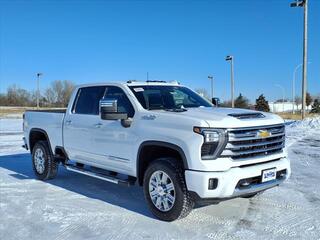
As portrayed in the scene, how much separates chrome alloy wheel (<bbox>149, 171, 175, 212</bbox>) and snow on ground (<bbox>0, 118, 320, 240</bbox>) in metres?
0.24

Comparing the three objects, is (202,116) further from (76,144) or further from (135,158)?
(76,144)

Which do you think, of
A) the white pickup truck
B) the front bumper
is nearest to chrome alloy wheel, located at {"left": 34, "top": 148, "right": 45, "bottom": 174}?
the white pickup truck

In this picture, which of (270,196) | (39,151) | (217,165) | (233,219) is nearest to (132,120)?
(217,165)

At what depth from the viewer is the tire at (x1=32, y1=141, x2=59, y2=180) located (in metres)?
8.01

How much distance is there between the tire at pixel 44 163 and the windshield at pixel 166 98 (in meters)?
2.81

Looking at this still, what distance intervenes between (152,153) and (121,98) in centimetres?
113

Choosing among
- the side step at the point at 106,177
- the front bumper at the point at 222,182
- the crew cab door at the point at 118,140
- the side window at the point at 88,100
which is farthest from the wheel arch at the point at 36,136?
the front bumper at the point at 222,182

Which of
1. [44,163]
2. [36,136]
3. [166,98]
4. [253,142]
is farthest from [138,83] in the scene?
[36,136]

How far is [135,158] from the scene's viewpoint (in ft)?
18.8

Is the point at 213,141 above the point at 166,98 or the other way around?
the other way around

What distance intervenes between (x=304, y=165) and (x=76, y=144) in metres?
5.48

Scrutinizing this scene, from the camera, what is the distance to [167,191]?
17.3 ft

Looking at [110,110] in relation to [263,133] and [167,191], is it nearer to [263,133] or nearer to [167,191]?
[167,191]

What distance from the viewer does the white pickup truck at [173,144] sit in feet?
15.8
